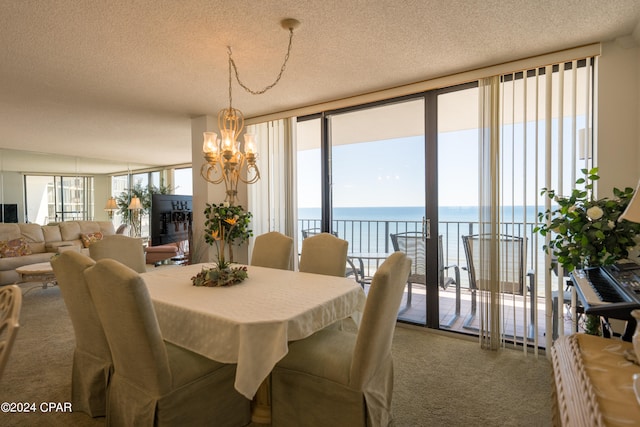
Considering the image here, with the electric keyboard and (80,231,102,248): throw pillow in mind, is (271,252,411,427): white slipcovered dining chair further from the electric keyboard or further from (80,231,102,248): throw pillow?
(80,231,102,248): throw pillow

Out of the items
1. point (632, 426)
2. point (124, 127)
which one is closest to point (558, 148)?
point (632, 426)

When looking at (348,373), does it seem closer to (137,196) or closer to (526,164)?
(526,164)

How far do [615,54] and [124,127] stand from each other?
226 inches

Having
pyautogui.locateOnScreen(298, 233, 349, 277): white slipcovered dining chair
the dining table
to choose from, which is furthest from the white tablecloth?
pyautogui.locateOnScreen(298, 233, 349, 277): white slipcovered dining chair

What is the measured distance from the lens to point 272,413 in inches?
71.6

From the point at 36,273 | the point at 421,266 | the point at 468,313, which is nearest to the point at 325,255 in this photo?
the point at 421,266

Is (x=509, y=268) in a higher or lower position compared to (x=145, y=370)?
higher

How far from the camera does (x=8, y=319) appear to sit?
→ 1.00 metres

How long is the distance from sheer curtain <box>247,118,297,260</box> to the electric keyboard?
3.00 m

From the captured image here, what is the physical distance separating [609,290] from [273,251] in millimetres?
2391

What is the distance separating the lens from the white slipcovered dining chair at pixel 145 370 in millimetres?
1466

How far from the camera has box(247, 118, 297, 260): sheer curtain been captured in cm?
424

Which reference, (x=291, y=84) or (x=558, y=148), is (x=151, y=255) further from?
(x=558, y=148)

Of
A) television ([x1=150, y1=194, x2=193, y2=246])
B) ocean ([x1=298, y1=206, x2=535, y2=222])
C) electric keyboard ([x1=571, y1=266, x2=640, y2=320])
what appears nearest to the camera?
electric keyboard ([x1=571, y1=266, x2=640, y2=320])
